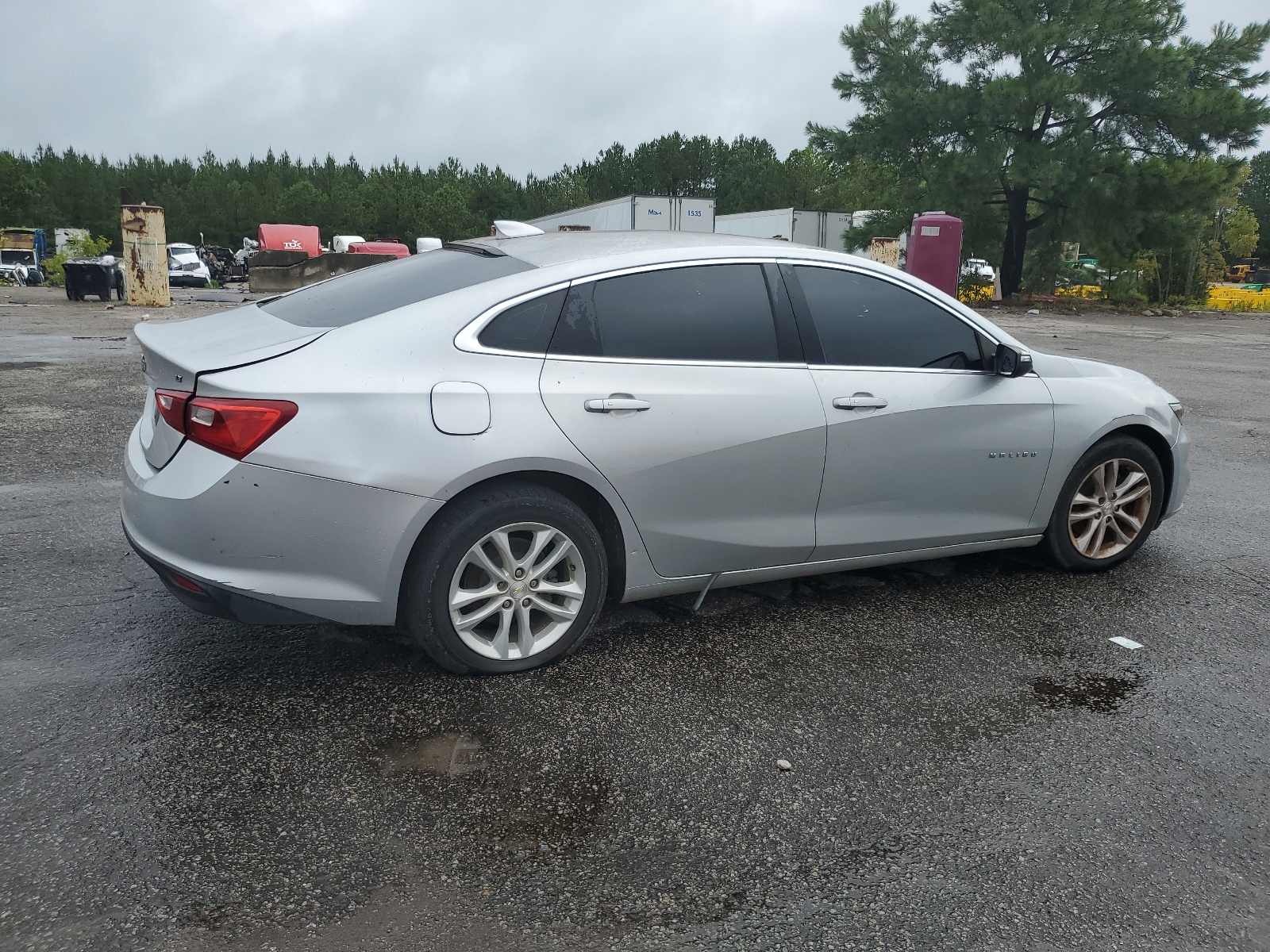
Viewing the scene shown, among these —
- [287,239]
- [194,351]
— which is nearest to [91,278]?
[194,351]

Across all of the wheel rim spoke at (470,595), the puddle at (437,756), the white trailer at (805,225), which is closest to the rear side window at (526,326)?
the wheel rim spoke at (470,595)

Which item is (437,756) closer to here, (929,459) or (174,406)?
(174,406)

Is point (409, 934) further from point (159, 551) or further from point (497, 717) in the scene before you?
point (159, 551)

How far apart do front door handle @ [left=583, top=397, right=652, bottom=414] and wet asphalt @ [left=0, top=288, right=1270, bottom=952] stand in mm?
956

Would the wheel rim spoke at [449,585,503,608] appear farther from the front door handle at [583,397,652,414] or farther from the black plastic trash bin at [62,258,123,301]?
the black plastic trash bin at [62,258,123,301]

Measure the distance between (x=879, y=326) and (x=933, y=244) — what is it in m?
14.5

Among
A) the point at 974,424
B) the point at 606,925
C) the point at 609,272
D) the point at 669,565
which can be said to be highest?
the point at 609,272

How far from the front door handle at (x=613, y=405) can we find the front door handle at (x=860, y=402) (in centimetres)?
85

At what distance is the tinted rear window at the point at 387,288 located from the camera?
12.1ft

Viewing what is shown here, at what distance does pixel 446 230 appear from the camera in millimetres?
89000

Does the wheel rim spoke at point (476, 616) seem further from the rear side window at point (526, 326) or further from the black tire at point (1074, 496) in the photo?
the black tire at point (1074, 496)

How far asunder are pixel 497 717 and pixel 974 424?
2.43 meters

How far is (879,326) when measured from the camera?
4.32 metres

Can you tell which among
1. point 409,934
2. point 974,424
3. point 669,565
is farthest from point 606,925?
point 974,424
